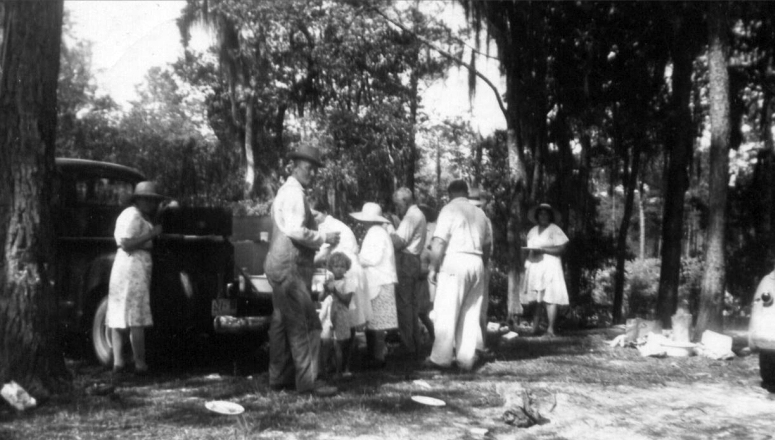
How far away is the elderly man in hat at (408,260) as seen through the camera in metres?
10.2

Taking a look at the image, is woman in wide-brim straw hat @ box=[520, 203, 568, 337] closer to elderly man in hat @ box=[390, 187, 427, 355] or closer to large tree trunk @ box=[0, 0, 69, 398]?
elderly man in hat @ box=[390, 187, 427, 355]

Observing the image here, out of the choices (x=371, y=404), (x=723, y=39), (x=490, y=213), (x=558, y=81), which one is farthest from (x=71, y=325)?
(x=490, y=213)

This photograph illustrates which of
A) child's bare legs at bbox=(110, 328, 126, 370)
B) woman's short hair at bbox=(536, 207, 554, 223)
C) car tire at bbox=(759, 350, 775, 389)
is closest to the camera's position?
car tire at bbox=(759, 350, 775, 389)

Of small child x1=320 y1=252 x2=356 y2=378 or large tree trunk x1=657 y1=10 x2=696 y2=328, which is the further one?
large tree trunk x1=657 y1=10 x2=696 y2=328

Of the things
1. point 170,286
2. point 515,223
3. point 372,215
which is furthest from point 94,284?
point 515,223

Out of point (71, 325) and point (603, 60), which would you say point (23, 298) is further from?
point (603, 60)

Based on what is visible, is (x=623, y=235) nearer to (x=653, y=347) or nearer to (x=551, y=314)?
(x=551, y=314)

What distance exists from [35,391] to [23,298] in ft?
2.33

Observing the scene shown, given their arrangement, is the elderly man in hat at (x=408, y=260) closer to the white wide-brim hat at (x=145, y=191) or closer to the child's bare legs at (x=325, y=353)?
the child's bare legs at (x=325, y=353)

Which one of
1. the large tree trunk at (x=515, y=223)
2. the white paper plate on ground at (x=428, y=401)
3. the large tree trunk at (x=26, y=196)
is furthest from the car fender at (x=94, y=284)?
the large tree trunk at (x=515, y=223)

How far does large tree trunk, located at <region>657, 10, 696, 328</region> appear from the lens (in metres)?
15.1

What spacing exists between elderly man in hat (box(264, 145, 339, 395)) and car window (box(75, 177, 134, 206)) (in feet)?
11.2

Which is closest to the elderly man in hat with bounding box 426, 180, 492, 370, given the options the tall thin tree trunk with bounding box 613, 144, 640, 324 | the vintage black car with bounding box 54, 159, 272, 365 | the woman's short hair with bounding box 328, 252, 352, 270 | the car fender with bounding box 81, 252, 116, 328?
the woman's short hair with bounding box 328, 252, 352, 270

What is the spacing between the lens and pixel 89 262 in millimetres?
9570
